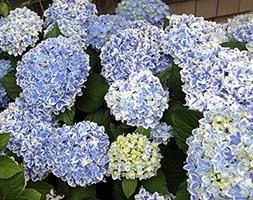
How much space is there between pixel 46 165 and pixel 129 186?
31 centimetres

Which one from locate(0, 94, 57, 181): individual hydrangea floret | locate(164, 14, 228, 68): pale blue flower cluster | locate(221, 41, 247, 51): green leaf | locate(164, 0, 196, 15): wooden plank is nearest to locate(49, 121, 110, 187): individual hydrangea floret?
locate(0, 94, 57, 181): individual hydrangea floret

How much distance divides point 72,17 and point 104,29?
18 centimetres

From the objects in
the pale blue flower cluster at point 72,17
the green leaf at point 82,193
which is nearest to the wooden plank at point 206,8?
the pale blue flower cluster at point 72,17

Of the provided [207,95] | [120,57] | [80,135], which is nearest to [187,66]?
[207,95]

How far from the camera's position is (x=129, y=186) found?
4.51ft

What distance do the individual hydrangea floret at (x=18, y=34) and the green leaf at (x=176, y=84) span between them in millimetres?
584

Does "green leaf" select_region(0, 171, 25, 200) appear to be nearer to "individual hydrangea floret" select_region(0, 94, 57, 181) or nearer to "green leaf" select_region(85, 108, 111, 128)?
"individual hydrangea floret" select_region(0, 94, 57, 181)

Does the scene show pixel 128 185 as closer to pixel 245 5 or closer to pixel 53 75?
pixel 53 75

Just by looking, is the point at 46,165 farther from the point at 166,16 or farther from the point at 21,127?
the point at 166,16

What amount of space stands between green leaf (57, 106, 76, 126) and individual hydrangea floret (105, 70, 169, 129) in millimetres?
210

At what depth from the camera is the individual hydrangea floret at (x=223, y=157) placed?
1.09 m

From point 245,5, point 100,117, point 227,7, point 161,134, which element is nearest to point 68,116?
point 100,117

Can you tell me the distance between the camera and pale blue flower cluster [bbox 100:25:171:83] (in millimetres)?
1608

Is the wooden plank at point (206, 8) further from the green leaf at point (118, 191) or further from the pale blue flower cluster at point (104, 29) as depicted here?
the green leaf at point (118, 191)
